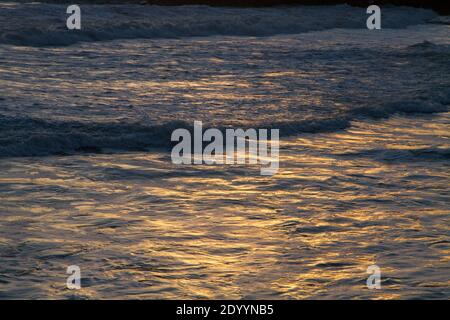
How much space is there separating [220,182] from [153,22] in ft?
50.1

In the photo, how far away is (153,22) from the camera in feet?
70.4

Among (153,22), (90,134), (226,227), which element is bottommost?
(226,227)

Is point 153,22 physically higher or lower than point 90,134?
higher

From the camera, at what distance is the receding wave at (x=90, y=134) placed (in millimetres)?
7559

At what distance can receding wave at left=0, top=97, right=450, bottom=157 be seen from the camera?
24.8 ft

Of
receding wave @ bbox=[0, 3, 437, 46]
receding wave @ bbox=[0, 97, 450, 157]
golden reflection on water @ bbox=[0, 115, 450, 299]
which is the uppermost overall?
receding wave @ bbox=[0, 3, 437, 46]

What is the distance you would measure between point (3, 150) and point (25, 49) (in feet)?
27.3

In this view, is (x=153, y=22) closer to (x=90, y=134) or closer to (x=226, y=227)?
(x=90, y=134)

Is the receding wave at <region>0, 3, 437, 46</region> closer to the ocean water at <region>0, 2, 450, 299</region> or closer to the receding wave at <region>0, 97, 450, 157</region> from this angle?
the ocean water at <region>0, 2, 450, 299</region>

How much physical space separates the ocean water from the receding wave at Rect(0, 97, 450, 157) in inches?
0.8

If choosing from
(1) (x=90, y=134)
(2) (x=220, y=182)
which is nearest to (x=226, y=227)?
(2) (x=220, y=182)

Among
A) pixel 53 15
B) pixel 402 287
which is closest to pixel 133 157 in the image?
pixel 402 287

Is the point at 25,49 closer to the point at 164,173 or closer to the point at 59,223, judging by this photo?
the point at 164,173

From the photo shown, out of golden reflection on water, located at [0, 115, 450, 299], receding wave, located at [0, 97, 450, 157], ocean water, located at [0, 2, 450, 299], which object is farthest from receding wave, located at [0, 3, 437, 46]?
golden reflection on water, located at [0, 115, 450, 299]
